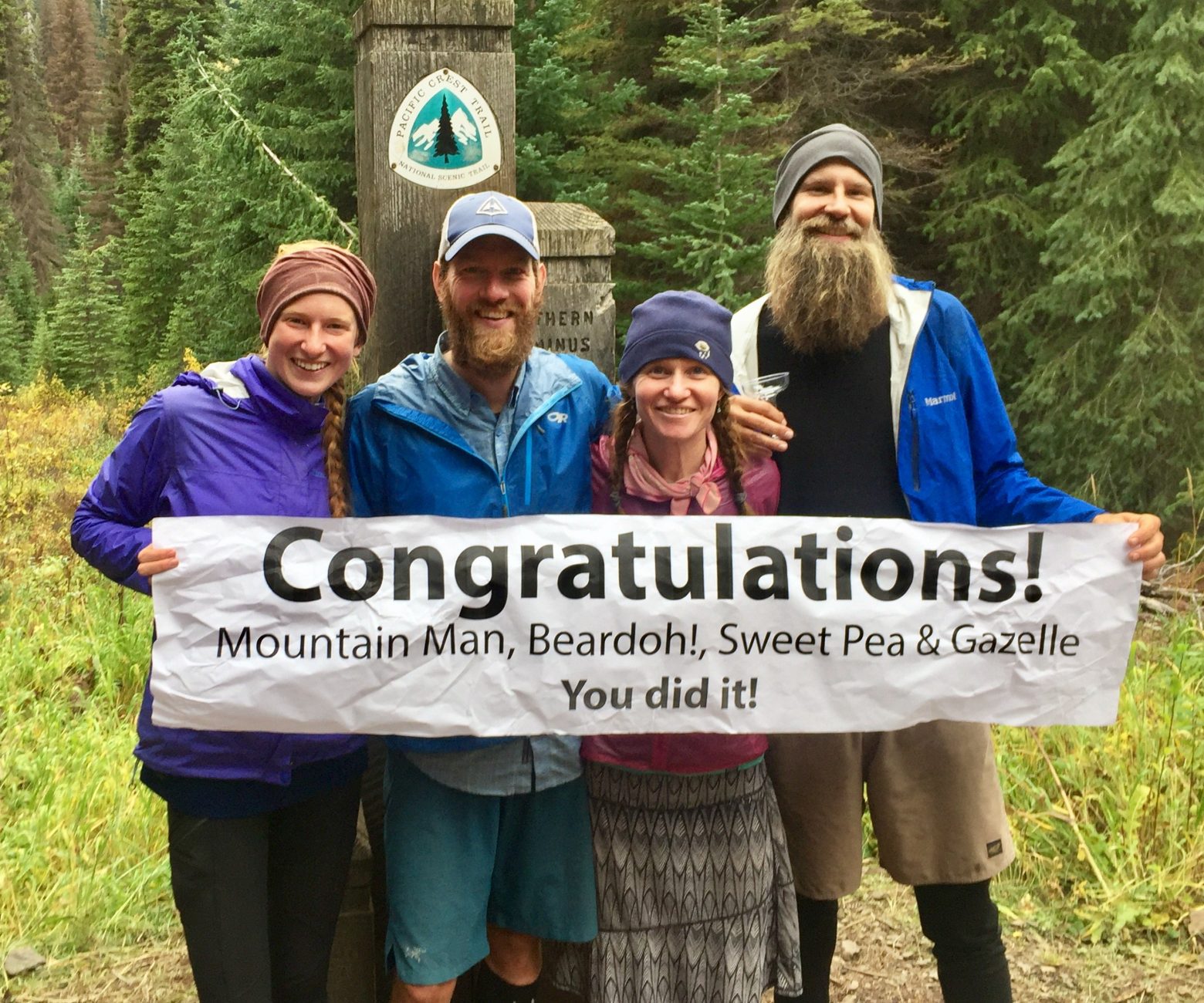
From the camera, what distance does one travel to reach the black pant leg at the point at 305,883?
9.07ft

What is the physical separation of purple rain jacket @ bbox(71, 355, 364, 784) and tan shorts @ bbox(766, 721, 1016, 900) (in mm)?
1368

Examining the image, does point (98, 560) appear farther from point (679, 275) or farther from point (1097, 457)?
point (1097, 457)

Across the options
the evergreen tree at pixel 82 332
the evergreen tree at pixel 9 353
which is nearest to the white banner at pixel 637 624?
the evergreen tree at pixel 9 353

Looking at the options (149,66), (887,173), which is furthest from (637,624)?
(149,66)

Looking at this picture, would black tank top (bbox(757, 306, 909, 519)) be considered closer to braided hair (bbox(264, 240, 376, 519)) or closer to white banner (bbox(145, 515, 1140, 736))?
white banner (bbox(145, 515, 1140, 736))

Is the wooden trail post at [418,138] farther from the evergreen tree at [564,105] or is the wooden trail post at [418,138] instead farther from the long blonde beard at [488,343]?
the evergreen tree at [564,105]

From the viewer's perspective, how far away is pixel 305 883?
2.78 m

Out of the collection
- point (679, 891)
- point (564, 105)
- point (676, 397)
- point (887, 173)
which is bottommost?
point (679, 891)

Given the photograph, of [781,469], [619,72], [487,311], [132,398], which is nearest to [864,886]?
[781,469]

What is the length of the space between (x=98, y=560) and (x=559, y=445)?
1.16 metres

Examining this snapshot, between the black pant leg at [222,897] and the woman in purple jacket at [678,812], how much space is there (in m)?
0.85

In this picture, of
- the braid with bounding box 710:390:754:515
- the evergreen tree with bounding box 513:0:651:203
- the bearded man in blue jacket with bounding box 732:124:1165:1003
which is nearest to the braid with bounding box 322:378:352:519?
the braid with bounding box 710:390:754:515

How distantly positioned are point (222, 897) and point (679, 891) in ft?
3.66

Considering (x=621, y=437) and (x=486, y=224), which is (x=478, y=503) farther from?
(x=486, y=224)
